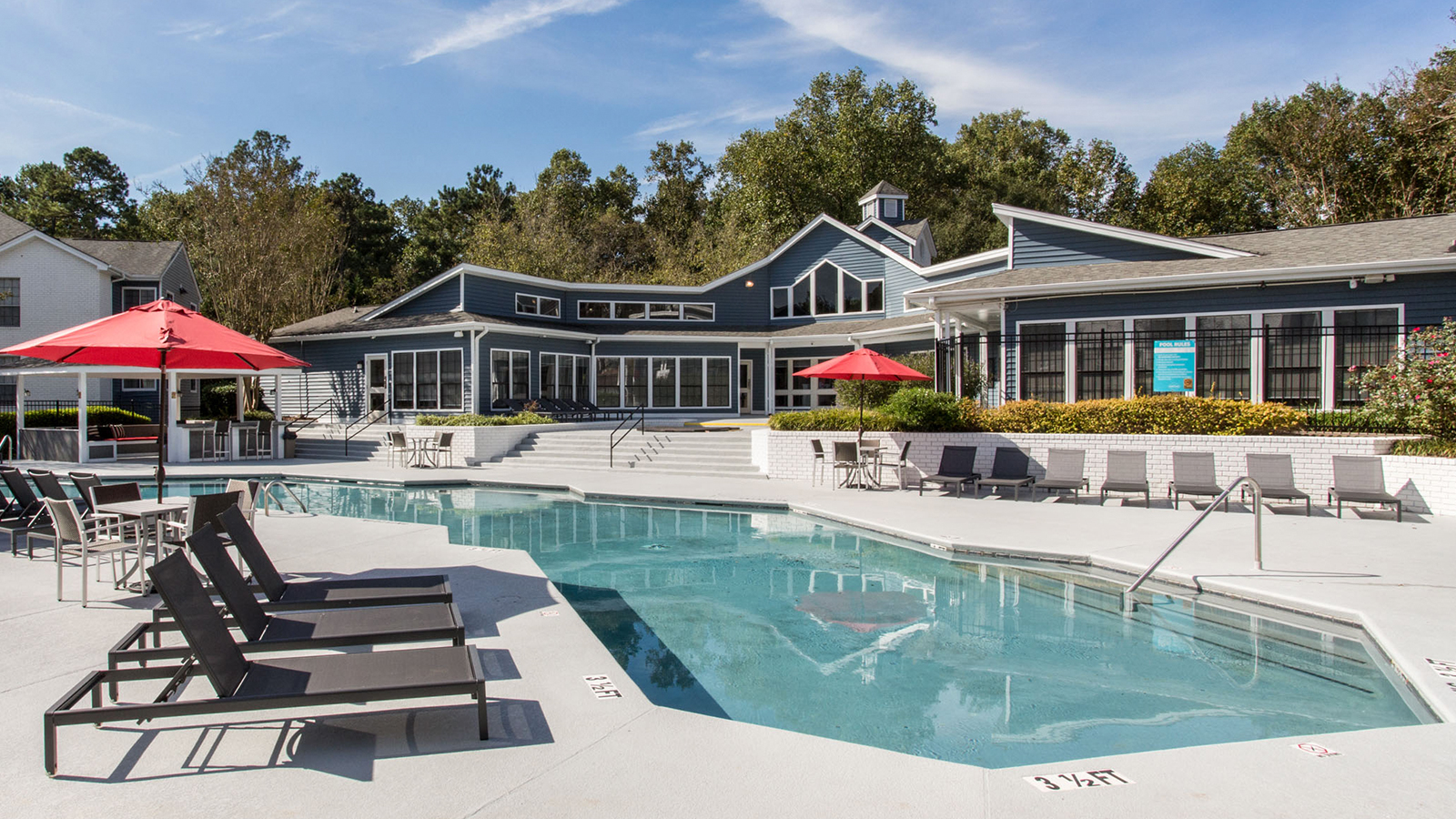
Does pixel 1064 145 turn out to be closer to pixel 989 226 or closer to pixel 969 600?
pixel 989 226

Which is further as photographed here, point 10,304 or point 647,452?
point 10,304

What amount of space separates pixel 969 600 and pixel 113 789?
6.56 m

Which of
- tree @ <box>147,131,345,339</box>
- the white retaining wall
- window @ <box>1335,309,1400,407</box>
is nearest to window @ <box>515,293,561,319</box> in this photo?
tree @ <box>147,131,345,339</box>

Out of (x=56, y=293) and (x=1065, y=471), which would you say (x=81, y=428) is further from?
(x=1065, y=471)

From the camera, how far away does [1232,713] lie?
501 centimetres

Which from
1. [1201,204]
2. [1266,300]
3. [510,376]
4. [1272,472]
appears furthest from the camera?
[1201,204]

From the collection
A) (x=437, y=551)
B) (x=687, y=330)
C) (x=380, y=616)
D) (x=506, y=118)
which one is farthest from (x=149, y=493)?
(x=506, y=118)

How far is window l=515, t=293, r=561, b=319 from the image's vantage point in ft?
86.9

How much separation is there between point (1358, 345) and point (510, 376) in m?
20.9

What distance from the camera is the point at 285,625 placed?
15.8 ft

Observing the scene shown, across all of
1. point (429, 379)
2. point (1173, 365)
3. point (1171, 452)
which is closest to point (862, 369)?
point (1171, 452)

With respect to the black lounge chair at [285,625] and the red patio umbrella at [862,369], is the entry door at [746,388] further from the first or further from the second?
the black lounge chair at [285,625]

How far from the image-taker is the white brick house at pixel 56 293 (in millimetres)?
26422

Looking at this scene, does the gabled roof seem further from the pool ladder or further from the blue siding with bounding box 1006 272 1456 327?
the pool ladder
